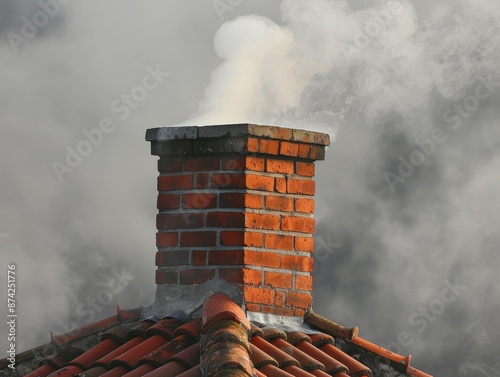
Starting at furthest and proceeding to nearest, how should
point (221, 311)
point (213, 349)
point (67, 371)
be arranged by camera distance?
point (67, 371) → point (221, 311) → point (213, 349)

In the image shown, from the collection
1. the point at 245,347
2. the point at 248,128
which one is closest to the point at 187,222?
the point at 248,128

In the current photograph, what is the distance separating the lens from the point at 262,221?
580 centimetres

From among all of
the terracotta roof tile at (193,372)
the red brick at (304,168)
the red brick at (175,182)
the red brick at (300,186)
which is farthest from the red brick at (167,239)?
the terracotta roof tile at (193,372)

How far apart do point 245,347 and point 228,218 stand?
3.21 feet

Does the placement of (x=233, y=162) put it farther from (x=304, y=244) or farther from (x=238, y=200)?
(x=304, y=244)

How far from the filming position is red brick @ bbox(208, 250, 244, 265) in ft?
18.6

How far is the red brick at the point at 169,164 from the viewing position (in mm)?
5965

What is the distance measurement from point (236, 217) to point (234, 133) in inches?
18.4

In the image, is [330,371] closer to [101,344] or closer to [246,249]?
[246,249]

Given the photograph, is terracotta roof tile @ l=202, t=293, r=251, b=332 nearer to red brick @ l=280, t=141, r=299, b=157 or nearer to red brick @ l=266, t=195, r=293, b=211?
red brick @ l=266, t=195, r=293, b=211

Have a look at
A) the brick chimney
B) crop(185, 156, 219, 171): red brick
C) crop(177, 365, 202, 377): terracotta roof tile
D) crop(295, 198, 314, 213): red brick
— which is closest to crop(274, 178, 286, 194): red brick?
the brick chimney

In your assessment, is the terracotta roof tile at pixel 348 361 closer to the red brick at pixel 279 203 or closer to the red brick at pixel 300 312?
the red brick at pixel 300 312

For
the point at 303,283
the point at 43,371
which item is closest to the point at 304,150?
the point at 303,283

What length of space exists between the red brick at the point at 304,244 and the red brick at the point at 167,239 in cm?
68
